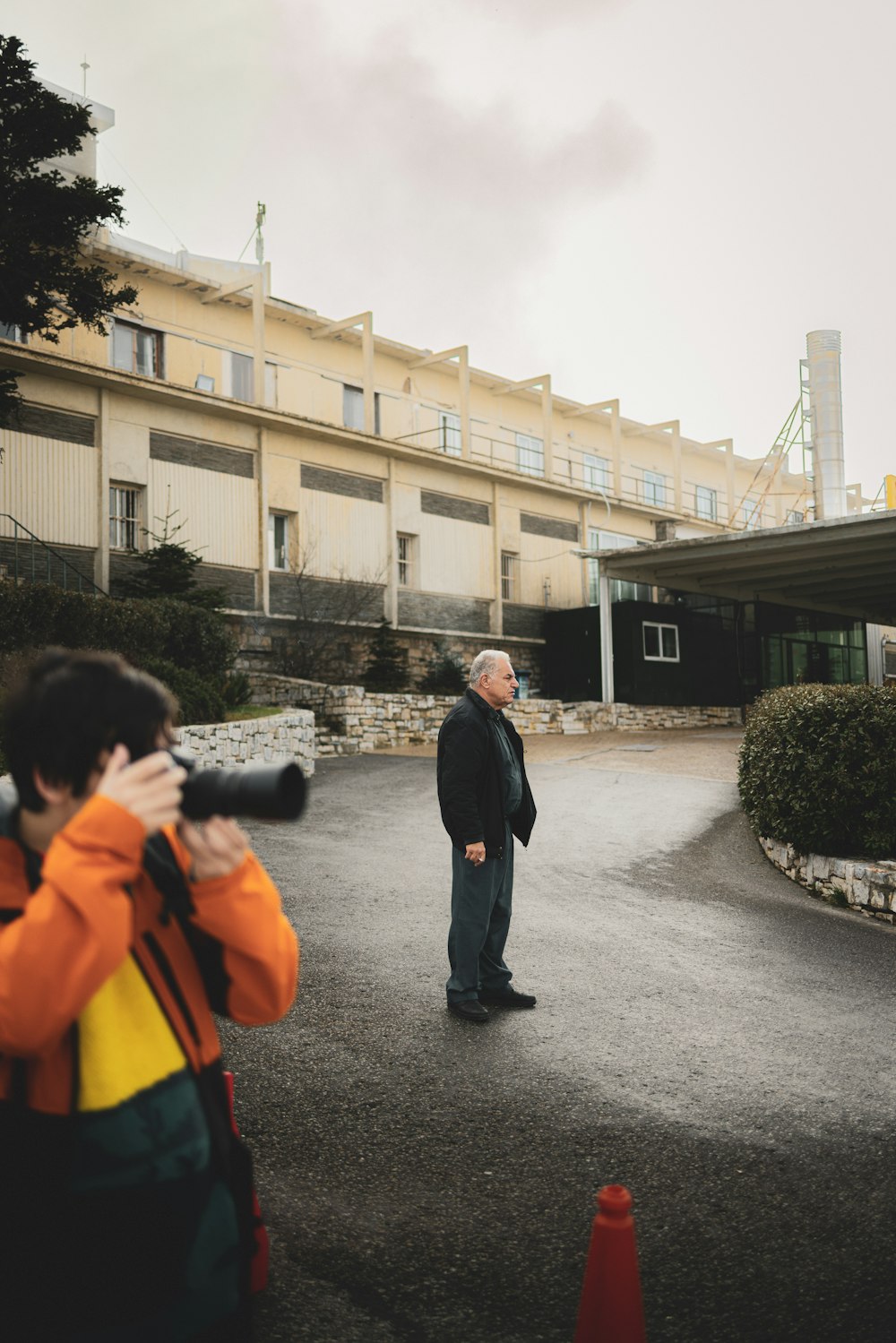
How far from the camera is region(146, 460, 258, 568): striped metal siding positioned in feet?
72.8

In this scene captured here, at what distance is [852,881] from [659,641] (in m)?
21.0

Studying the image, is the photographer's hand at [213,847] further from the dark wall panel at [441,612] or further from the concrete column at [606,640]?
the dark wall panel at [441,612]

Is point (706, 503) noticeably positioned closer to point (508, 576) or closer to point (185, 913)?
point (508, 576)

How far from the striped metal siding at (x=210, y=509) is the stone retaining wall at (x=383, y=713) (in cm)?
288

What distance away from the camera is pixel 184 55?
16.0 meters

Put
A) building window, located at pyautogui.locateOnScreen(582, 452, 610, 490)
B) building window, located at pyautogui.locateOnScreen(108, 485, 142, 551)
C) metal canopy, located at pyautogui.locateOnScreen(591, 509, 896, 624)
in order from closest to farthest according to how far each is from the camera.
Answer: metal canopy, located at pyautogui.locateOnScreen(591, 509, 896, 624)
building window, located at pyautogui.locateOnScreen(108, 485, 142, 551)
building window, located at pyautogui.locateOnScreen(582, 452, 610, 490)

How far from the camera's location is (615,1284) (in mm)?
2457

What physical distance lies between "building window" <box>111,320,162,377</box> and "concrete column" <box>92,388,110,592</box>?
2.83 m

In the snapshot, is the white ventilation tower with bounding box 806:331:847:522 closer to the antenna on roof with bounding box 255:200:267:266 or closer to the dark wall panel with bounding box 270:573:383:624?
the dark wall panel with bounding box 270:573:383:624

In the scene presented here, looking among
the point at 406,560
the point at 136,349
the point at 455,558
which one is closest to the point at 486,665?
the point at 136,349

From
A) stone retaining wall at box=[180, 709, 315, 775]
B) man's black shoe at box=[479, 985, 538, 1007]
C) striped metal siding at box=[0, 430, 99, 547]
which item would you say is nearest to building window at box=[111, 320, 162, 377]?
striped metal siding at box=[0, 430, 99, 547]

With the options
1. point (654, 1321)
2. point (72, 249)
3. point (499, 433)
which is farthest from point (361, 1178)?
point (499, 433)

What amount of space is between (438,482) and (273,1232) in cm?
2556

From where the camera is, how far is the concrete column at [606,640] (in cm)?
2575
